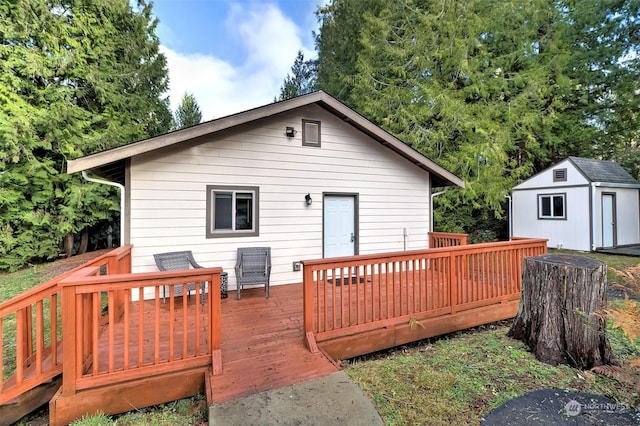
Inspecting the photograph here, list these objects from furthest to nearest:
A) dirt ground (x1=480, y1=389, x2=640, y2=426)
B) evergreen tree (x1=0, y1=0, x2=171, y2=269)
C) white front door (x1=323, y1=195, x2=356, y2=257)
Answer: evergreen tree (x1=0, y1=0, x2=171, y2=269), white front door (x1=323, y1=195, x2=356, y2=257), dirt ground (x1=480, y1=389, x2=640, y2=426)

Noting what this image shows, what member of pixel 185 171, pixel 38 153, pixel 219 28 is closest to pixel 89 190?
pixel 38 153

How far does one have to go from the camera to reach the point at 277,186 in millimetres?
5945

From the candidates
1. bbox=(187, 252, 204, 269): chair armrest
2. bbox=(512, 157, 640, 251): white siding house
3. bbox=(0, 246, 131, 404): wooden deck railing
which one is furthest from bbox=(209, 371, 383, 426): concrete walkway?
bbox=(512, 157, 640, 251): white siding house

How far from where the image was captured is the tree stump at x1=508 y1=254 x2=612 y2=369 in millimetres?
3191

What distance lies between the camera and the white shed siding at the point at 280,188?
506cm

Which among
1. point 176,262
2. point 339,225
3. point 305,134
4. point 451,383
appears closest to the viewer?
point 451,383

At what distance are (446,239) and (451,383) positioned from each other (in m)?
4.51

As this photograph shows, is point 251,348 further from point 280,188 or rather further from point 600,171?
point 600,171

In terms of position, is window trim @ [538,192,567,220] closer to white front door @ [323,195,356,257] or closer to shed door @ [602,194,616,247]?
shed door @ [602,194,616,247]

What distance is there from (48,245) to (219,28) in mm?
10703

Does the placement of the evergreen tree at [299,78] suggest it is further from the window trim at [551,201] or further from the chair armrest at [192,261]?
the chair armrest at [192,261]

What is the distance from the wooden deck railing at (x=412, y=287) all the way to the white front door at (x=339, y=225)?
81.7 inches

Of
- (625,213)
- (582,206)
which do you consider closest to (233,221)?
(582,206)

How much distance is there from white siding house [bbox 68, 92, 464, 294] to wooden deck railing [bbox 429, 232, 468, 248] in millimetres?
196
